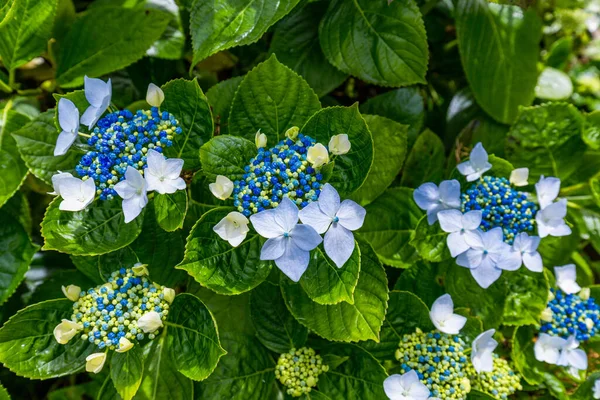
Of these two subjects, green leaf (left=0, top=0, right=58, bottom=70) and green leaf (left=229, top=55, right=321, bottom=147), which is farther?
green leaf (left=0, top=0, right=58, bottom=70)

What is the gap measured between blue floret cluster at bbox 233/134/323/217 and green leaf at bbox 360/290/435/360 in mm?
359

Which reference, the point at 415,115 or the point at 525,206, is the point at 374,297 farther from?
the point at 415,115

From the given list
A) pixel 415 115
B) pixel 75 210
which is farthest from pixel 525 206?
pixel 75 210

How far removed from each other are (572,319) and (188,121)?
3.31 feet

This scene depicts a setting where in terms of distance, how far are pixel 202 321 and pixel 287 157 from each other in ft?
1.15

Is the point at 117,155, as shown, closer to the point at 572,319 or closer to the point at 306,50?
the point at 306,50

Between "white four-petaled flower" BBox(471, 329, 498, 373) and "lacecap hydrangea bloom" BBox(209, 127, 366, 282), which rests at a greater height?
"lacecap hydrangea bloom" BBox(209, 127, 366, 282)

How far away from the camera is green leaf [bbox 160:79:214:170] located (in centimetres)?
102

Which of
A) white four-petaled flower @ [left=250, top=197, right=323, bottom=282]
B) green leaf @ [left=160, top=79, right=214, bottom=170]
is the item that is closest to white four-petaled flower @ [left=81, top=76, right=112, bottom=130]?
green leaf @ [left=160, top=79, right=214, bottom=170]

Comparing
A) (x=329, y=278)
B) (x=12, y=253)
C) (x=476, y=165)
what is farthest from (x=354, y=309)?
(x=12, y=253)

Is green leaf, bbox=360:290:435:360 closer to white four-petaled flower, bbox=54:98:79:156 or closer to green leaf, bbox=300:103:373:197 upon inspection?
green leaf, bbox=300:103:373:197

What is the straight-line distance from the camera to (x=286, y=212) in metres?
0.87

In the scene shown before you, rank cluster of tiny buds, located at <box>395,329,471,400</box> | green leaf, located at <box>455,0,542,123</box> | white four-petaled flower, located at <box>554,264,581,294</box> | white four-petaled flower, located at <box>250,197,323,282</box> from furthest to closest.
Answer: green leaf, located at <box>455,0,542,123</box>, white four-petaled flower, located at <box>554,264,581,294</box>, cluster of tiny buds, located at <box>395,329,471,400</box>, white four-petaled flower, located at <box>250,197,323,282</box>

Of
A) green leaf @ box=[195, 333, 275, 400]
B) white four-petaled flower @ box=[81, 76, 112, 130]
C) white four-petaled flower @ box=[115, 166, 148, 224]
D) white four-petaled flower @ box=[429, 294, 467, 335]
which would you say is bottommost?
green leaf @ box=[195, 333, 275, 400]
